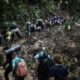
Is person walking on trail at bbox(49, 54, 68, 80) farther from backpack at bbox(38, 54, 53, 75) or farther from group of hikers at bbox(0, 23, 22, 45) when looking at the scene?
group of hikers at bbox(0, 23, 22, 45)

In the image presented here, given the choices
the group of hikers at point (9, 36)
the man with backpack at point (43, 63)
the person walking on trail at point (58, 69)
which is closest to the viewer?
the person walking on trail at point (58, 69)

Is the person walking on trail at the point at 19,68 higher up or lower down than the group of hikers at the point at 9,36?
higher up

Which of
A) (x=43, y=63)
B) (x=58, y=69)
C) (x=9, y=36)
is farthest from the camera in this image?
(x=9, y=36)

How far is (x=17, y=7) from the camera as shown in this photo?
23.9m

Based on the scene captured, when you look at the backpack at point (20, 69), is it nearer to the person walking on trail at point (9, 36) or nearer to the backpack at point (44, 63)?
the backpack at point (44, 63)

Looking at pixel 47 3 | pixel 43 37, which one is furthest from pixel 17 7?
pixel 43 37

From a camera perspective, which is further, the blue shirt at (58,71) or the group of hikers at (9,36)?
the group of hikers at (9,36)

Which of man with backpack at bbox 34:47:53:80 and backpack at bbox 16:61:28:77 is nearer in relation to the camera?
backpack at bbox 16:61:28:77

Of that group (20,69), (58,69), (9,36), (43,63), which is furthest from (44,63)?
(9,36)

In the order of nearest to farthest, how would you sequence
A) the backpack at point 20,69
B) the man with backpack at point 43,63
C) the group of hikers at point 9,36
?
the backpack at point 20,69, the man with backpack at point 43,63, the group of hikers at point 9,36

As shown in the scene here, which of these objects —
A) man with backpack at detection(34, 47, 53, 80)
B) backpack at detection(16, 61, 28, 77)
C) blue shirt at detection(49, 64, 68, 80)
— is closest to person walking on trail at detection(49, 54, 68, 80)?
blue shirt at detection(49, 64, 68, 80)

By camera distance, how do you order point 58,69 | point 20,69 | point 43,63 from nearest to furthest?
1. point 58,69
2. point 20,69
3. point 43,63

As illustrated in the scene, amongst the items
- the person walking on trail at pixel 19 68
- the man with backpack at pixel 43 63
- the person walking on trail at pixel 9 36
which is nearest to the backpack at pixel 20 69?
the person walking on trail at pixel 19 68

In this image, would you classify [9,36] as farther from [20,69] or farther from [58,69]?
[58,69]
